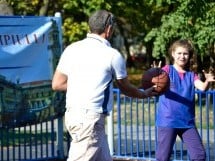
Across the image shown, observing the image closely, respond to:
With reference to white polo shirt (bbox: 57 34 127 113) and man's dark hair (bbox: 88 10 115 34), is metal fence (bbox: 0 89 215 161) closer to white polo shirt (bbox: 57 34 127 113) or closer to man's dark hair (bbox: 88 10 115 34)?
white polo shirt (bbox: 57 34 127 113)

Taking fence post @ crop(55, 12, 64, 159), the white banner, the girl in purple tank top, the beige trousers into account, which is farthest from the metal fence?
the beige trousers

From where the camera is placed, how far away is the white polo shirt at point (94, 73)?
6270 mm

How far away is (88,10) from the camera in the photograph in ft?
61.8

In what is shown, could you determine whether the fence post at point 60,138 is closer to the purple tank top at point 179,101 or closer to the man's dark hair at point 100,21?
the purple tank top at point 179,101

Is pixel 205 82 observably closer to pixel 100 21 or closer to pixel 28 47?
pixel 100 21

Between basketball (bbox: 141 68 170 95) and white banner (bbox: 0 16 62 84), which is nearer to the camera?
basketball (bbox: 141 68 170 95)

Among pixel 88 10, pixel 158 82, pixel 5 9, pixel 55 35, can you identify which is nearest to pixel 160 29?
pixel 88 10

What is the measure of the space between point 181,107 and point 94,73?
85.2 inches

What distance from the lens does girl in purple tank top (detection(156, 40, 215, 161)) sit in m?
8.13

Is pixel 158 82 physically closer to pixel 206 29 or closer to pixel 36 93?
pixel 36 93

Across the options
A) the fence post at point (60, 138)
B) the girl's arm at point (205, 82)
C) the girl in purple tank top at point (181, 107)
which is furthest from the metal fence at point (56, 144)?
the girl's arm at point (205, 82)

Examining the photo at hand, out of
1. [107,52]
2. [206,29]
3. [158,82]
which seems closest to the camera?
[107,52]

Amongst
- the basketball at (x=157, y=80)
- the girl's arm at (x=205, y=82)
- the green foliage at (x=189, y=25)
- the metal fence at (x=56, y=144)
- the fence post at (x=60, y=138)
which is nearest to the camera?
the basketball at (x=157, y=80)

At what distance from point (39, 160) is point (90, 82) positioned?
5.41m
